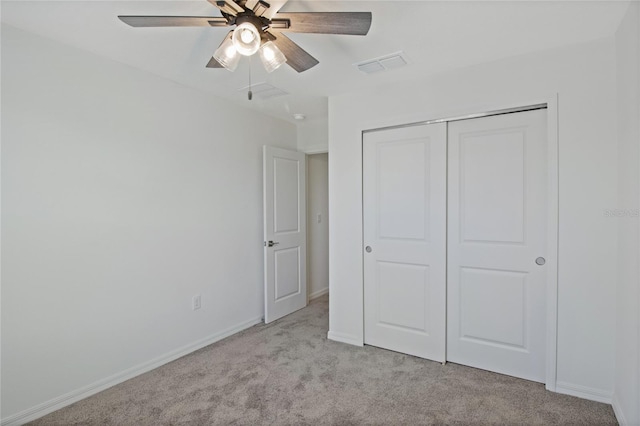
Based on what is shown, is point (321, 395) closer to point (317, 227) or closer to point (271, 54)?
point (271, 54)

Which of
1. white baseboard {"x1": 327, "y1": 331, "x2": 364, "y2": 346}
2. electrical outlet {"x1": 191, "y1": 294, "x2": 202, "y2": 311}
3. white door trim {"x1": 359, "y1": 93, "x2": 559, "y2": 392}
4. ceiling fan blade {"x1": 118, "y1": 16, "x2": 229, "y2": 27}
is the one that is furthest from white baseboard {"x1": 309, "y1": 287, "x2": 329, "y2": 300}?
ceiling fan blade {"x1": 118, "y1": 16, "x2": 229, "y2": 27}

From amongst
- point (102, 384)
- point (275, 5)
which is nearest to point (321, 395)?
point (102, 384)

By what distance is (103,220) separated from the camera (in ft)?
8.20

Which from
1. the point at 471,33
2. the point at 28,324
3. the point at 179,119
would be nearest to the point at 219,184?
the point at 179,119

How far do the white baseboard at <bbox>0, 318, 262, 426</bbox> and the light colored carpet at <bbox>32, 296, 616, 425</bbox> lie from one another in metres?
0.05

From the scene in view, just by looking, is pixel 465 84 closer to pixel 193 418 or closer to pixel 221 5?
pixel 221 5

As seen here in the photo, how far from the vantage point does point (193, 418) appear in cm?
214

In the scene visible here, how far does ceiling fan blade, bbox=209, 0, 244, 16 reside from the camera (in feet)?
4.87

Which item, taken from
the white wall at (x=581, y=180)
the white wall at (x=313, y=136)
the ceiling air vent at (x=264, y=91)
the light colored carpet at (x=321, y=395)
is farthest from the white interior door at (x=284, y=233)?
the white wall at (x=581, y=180)

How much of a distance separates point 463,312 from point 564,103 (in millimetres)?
1687

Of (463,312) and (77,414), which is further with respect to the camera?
(463,312)

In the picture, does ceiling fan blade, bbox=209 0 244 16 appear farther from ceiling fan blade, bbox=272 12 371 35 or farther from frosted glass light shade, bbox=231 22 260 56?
ceiling fan blade, bbox=272 12 371 35

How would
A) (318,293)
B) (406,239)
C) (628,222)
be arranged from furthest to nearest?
(318,293) < (406,239) < (628,222)

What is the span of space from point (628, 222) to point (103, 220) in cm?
338
